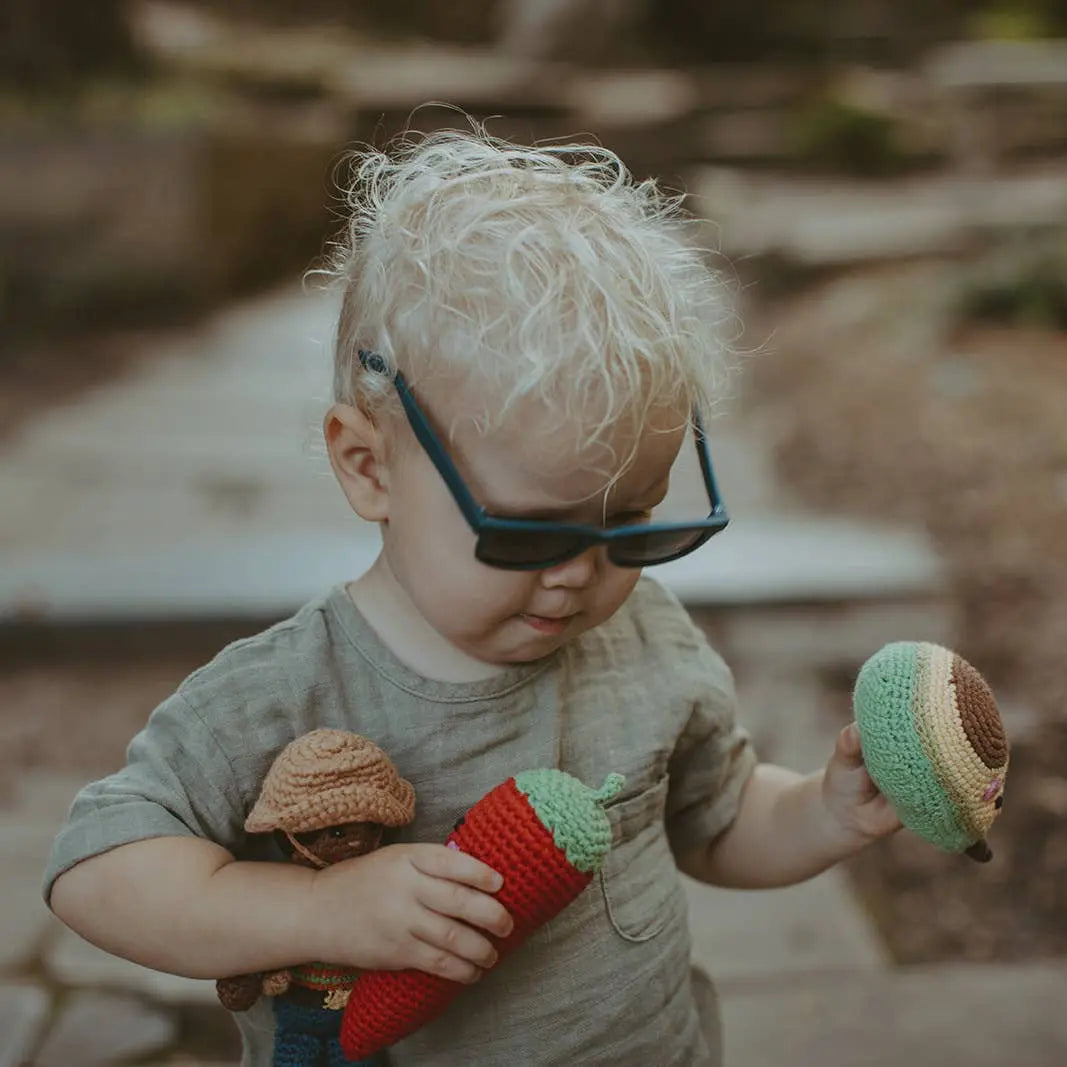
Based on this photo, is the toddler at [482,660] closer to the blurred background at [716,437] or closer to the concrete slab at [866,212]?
the blurred background at [716,437]

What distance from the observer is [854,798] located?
4.50 ft

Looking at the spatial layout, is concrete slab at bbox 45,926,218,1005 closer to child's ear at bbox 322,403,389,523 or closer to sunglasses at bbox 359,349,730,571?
child's ear at bbox 322,403,389,523

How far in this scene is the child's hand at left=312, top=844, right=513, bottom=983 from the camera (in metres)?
1.07

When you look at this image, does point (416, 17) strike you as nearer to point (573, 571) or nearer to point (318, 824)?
point (573, 571)

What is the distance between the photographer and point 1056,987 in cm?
215

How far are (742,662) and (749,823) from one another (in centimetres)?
189

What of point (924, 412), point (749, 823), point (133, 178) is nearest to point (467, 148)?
point (749, 823)

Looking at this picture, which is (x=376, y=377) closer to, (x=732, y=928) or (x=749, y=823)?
(x=749, y=823)

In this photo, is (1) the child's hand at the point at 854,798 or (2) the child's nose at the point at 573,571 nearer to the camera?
(2) the child's nose at the point at 573,571

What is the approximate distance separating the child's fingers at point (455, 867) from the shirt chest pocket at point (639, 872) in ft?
0.83

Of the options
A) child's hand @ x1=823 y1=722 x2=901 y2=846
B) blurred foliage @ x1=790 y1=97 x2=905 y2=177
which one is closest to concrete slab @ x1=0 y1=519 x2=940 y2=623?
child's hand @ x1=823 y1=722 x2=901 y2=846

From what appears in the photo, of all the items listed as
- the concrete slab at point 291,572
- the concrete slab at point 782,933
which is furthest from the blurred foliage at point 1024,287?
the concrete slab at point 782,933

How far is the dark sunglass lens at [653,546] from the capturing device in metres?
1.15

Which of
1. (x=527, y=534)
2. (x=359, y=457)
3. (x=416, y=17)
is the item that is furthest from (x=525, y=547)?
(x=416, y=17)
